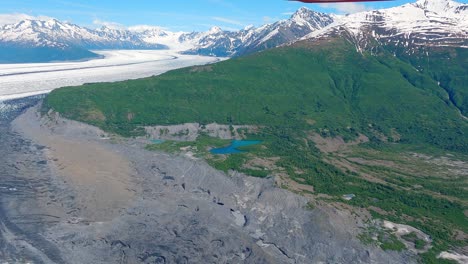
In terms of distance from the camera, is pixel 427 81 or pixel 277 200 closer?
pixel 277 200

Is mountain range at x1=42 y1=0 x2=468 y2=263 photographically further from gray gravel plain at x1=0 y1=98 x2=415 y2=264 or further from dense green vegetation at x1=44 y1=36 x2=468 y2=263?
gray gravel plain at x1=0 y1=98 x2=415 y2=264

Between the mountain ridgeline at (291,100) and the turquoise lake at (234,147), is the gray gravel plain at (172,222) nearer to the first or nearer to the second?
the turquoise lake at (234,147)

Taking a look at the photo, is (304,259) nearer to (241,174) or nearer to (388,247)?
(388,247)

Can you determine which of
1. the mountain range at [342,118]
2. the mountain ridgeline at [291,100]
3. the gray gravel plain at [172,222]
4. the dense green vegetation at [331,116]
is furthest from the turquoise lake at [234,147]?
the gray gravel plain at [172,222]

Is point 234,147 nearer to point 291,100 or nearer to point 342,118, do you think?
point 291,100

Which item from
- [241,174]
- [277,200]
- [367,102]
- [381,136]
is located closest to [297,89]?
[367,102]

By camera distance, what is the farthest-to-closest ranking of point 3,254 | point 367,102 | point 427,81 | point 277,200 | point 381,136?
point 427,81 → point 367,102 → point 381,136 → point 277,200 → point 3,254

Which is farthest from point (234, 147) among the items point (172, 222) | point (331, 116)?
point (172, 222)
